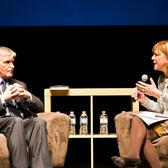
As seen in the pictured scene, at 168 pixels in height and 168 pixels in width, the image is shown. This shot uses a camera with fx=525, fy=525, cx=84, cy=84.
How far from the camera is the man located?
3.54m

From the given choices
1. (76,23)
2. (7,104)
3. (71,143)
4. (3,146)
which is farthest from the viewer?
(71,143)

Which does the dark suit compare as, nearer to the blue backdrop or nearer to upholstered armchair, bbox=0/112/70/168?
upholstered armchair, bbox=0/112/70/168

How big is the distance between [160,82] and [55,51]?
1416 millimetres

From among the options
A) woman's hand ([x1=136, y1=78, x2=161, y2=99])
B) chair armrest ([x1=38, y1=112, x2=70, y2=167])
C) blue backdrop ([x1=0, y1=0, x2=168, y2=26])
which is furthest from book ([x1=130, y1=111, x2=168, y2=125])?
blue backdrop ([x1=0, y1=0, x2=168, y2=26])

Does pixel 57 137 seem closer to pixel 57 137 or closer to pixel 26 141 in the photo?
pixel 57 137

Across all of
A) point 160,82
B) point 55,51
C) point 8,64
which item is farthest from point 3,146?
point 55,51

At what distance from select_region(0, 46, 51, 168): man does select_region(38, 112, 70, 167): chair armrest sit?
0.39 feet

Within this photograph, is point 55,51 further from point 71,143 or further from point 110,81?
point 71,143

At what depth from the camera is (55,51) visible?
5113 millimetres

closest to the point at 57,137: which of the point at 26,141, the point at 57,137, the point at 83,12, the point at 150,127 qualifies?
the point at 57,137

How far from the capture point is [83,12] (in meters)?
4.98

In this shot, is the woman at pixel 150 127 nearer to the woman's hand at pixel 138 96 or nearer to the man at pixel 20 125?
the woman's hand at pixel 138 96

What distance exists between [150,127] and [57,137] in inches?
26.7

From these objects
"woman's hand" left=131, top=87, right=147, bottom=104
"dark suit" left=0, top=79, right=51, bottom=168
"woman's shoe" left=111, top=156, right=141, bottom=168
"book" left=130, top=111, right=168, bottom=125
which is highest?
"woman's hand" left=131, top=87, right=147, bottom=104
